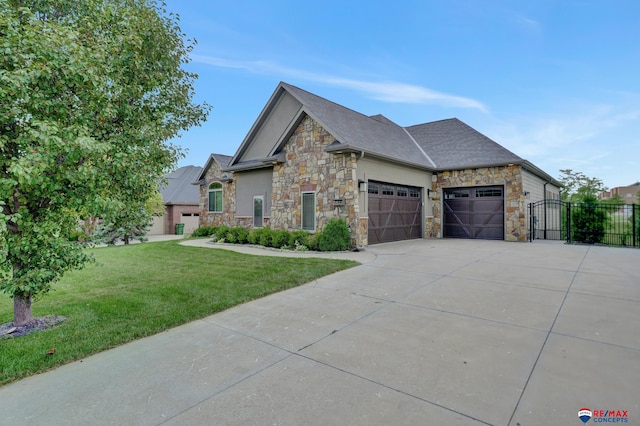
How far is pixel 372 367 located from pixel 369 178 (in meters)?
9.62

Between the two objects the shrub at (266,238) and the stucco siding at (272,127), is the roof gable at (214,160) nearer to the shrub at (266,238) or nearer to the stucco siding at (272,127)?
the stucco siding at (272,127)

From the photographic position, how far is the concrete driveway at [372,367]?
2.28 m

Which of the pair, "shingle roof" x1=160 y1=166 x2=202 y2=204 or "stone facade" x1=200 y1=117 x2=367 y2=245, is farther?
"shingle roof" x1=160 y1=166 x2=202 y2=204

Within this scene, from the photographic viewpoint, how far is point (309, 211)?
40.9ft

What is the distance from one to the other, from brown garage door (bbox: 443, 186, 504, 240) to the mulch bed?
15.1 m

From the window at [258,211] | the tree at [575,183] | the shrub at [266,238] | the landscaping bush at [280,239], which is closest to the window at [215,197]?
the window at [258,211]

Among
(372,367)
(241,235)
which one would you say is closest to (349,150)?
(241,235)

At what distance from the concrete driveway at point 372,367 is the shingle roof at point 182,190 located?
22.5m

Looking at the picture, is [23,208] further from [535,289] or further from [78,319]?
[535,289]

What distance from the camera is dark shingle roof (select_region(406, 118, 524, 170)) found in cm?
1416

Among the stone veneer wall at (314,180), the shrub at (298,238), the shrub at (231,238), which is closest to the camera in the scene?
the stone veneer wall at (314,180)

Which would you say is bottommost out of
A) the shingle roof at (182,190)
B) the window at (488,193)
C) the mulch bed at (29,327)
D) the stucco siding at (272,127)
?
the mulch bed at (29,327)

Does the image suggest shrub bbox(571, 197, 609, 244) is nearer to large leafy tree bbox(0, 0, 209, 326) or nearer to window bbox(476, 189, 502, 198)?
window bbox(476, 189, 502, 198)

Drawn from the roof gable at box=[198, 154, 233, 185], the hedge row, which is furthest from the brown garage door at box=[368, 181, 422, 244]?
the roof gable at box=[198, 154, 233, 185]
